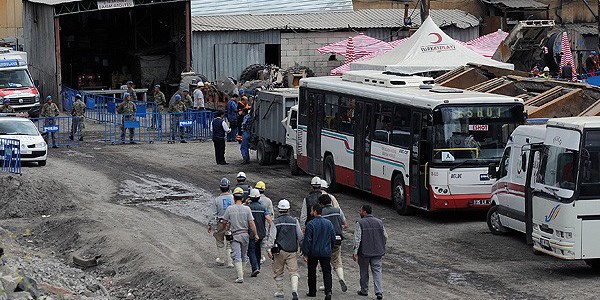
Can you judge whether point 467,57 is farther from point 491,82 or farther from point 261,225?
point 261,225

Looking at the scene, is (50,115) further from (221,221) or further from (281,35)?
(221,221)

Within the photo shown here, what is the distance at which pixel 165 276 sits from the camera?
19.0 m

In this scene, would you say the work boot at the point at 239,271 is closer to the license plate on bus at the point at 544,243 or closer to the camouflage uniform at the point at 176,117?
the license plate on bus at the point at 544,243

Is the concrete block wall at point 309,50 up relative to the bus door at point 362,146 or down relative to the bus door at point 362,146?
up

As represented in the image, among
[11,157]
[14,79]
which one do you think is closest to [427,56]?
[14,79]

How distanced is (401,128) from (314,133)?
199 inches

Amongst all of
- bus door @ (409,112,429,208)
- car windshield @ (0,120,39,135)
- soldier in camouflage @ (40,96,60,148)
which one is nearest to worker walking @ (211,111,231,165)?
car windshield @ (0,120,39,135)

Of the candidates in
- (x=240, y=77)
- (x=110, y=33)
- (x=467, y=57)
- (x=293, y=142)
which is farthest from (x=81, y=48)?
(x=293, y=142)

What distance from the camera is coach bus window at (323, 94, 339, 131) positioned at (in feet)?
91.0

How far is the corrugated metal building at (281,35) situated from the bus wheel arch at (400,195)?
91.6 feet

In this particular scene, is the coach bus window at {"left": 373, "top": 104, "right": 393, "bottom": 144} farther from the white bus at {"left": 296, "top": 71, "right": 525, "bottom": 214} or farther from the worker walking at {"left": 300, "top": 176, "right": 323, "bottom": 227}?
the worker walking at {"left": 300, "top": 176, "right": 323, "bottom": 227}

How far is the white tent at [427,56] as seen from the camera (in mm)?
37844

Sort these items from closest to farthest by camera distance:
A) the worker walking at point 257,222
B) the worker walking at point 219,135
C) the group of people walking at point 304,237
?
the group of people walking at point 304,237 → the worker walking at point 257,222 → the worker walking at point 219,135

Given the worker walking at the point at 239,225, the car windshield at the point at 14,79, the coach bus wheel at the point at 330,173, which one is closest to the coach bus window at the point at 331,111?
the coach bus wheel at the point at 330,173
